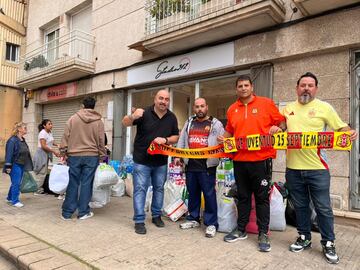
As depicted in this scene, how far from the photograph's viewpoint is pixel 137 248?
3.55 m

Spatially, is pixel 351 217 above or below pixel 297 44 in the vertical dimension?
below

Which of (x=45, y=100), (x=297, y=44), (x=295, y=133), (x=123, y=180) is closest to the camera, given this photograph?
(x=295, y=133)

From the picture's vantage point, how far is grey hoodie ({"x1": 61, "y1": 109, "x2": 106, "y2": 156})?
4.76 meters

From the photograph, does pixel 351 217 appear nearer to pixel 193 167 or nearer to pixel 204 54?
pixel 193 167

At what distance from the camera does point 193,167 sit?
13.9 feet

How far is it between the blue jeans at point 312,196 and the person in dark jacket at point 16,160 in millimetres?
4765

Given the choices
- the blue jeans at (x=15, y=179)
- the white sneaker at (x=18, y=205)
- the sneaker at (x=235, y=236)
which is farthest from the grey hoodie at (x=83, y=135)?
the sneaker at (x=235, y=236)

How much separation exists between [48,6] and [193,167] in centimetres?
1119

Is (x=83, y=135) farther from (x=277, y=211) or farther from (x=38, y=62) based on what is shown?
(x=38, y=62)

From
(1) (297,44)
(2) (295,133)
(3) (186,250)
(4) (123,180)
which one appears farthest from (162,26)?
(3) (186,250)

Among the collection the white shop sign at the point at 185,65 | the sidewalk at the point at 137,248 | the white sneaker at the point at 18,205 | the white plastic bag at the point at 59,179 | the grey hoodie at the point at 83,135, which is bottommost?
the white sneaker at the point at 18,205

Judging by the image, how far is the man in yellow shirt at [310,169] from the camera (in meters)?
3.32

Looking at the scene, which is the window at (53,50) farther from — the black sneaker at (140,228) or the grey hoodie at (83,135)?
the black sneaker at (140,228)

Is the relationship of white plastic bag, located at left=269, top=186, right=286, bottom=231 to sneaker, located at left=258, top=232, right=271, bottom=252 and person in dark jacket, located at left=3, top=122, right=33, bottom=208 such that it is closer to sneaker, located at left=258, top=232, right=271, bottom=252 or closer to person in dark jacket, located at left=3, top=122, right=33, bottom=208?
sneaker, located at left=258, top=232, right=271, bottom=252
